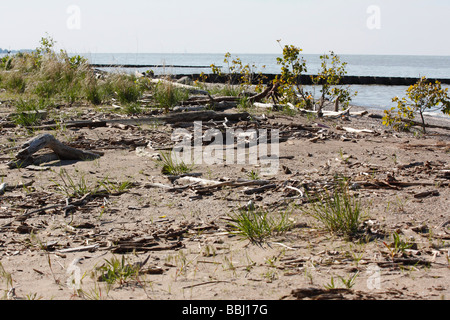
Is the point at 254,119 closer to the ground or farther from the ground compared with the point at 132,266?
farther from the ground

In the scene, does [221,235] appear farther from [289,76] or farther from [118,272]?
[289,76]

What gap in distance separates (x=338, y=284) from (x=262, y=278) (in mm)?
488

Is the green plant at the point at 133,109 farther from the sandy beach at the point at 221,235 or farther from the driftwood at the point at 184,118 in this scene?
the sandy beach at the point at 221,235

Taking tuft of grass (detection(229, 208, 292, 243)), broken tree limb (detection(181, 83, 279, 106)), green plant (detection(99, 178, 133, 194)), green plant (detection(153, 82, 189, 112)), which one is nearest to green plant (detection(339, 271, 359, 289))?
tuft of grass (detection(229, 208, 292, 243))

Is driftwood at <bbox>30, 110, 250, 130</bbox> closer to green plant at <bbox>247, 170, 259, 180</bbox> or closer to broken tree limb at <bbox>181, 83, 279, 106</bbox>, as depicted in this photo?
broken tree limb at <bbox>181, 83, 279, 106</bbox>

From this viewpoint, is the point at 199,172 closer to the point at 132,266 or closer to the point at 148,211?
the point at 148,211

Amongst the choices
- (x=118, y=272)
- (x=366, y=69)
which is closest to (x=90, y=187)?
(x=118, y=272)

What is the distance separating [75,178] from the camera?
5.62 metres

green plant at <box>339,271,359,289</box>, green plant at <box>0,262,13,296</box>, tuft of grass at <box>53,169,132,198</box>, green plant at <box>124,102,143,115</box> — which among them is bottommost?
green plant at <box>0,262,13,296</box>

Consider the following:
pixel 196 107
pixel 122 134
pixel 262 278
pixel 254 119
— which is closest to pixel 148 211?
pixel 262 278

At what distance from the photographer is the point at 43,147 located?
6.25 meters

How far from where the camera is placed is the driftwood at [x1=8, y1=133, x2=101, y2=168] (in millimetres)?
6070
